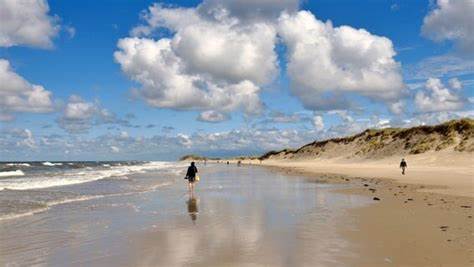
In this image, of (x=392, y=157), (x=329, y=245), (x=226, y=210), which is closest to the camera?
(x=329, y=245)

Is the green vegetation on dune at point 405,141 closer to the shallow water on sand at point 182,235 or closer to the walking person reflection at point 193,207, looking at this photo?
the walking person reflection at point 193,207

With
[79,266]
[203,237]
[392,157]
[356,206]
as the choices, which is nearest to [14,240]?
[79,266]

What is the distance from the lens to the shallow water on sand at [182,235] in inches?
427

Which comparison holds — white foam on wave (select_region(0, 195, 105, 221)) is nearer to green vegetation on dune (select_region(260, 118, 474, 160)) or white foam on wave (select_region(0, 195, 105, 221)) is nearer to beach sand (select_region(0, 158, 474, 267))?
beach sand (select_region(0, 158, 474, 267))

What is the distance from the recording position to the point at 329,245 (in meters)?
12.1

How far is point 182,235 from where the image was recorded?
13.9m

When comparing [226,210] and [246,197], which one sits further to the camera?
[246,197]

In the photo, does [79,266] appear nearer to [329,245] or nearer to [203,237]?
[203,237]

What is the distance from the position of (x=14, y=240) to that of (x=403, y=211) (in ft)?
46.2

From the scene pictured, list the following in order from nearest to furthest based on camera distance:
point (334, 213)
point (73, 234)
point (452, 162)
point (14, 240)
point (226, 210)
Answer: point (14, 240) → point (73, 234) → point (334, 213) → point (226, 210) → point (452, 162)

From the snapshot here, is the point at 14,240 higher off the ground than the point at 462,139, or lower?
lower

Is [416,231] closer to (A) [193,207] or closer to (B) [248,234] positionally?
(B) [248,234]

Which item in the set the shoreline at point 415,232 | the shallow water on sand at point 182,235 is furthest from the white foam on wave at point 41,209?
the shoreline at point 415,232

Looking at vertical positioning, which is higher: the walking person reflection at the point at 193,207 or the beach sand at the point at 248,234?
the walking person reflection at the point at 193,207
